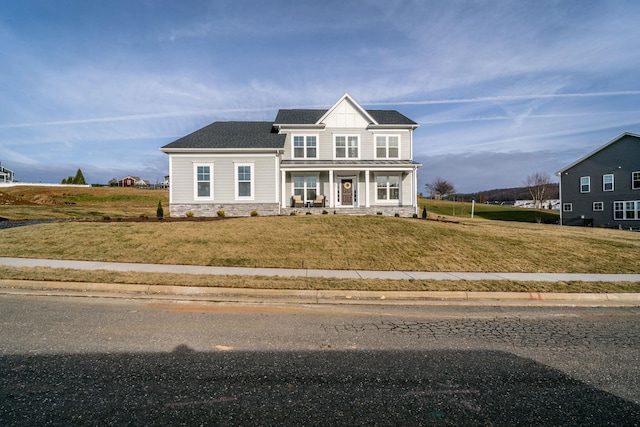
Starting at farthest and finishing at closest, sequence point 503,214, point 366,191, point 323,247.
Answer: point 503,214 → point 366,191 → point 323,247

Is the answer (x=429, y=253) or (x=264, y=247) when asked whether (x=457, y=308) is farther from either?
(x=264, y=247)

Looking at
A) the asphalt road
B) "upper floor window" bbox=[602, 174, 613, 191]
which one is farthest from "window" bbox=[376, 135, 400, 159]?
"upper floor window" bbox=[602, 174, 613, 191]

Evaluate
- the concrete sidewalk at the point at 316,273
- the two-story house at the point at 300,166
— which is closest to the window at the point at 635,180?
the two-story house at the point at 300,166

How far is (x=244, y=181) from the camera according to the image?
22.4 m

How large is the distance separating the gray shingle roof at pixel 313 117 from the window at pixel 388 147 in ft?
3.80

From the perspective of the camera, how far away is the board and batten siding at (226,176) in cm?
2212

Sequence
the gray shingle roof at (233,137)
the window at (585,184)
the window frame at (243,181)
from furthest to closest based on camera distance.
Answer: the window at (585,184)
the gray shingle roof at (233,137)
the window frame at (243,181)

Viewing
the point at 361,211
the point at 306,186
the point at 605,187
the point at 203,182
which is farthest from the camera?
the point at 605,187

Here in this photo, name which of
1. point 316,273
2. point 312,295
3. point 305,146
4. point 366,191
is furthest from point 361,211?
point 312,295

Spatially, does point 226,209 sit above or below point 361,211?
above

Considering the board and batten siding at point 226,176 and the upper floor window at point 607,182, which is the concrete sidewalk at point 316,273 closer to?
the board and batten siding at point 226,176

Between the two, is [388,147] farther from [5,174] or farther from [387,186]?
[5,174]

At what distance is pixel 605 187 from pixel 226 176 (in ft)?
117

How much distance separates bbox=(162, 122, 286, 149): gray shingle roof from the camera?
74.0ft
